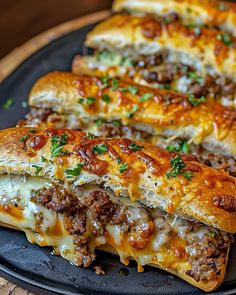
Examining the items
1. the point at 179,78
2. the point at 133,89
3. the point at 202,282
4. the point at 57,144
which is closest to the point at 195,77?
the point at 179,78

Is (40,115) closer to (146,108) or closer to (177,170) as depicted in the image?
(146,108)

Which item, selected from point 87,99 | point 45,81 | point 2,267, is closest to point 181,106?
point 87,99

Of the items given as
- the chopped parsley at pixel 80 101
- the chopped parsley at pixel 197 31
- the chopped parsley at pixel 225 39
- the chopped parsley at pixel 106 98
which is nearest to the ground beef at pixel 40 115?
the chopped parsley at pixel 80 101

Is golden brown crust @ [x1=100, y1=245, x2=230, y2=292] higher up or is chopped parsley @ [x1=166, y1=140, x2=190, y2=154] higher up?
chopped parsley @ [x1=166, y1=140, x2=190, y2=154]

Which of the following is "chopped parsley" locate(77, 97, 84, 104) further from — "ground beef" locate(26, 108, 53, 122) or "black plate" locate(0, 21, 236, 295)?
"black plate" locate(0, 21, 236, 295)

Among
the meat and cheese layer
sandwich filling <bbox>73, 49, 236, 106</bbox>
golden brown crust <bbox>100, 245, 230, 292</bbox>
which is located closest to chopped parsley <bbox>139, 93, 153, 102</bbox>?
sandwich filling <bbox>73, 49, 236, 106</bbox>

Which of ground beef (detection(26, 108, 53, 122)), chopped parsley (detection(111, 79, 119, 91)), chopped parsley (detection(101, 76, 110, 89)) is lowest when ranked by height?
ground beef (detection(26, 108, 53, 122))

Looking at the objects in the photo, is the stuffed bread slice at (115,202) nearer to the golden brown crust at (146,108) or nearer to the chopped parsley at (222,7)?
the golden brown crust at (146,108)
